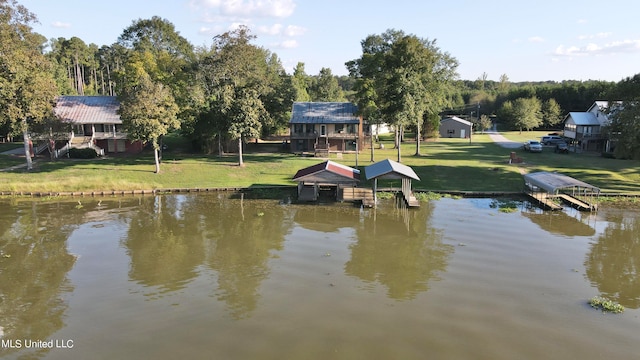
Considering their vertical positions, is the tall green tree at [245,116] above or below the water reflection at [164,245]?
above

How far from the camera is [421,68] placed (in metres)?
51.3

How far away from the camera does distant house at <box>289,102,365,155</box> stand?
58156 millimetres

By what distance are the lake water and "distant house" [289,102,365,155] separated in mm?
27863

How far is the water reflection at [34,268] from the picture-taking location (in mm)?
15969

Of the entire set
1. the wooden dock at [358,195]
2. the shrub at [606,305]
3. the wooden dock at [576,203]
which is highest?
the wooden dock at [358,195]

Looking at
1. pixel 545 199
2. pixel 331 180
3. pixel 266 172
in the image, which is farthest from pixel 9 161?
pixel 545 199

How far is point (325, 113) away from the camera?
59875 millimetres

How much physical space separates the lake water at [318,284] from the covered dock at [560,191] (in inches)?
68.5

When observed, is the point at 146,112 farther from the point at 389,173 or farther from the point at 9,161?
the point at 389,173

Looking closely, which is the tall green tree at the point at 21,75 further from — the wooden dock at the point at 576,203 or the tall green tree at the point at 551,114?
the tall green tree at the point at 551,114

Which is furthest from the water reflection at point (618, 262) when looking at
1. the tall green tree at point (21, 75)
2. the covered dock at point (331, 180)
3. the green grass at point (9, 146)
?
the green grass at point (9, 146)

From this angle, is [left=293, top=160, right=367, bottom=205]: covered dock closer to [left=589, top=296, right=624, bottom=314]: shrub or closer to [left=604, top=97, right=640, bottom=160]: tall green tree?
[left=589, top=296, right=624, bottom=314]: shrub

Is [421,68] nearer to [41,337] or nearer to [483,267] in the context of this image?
[483,267]

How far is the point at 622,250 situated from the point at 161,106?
38627mm
